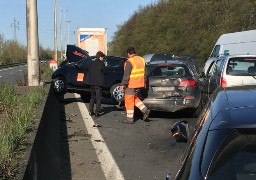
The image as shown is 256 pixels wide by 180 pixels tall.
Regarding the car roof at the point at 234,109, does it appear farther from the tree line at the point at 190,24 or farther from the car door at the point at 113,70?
the tree line at the point at 190,24

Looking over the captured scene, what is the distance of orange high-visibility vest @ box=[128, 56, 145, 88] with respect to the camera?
11602 millimetres

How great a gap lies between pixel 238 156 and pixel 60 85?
47.6 ft

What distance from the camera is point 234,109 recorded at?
2.73m

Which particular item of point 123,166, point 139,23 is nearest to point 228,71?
point 123,166

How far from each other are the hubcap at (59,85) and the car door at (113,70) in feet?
5.47

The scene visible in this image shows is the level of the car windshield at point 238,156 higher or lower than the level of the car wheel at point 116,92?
higher

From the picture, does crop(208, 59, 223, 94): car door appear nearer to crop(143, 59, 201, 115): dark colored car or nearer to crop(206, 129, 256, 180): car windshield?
crop(143, 59, 201, 115): dark colored car

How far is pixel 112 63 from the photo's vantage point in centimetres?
1683

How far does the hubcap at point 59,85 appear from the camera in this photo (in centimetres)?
1666

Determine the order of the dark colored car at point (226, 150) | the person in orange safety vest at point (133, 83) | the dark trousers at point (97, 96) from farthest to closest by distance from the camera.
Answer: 1. the dark trousers at point (97, 96)
2. the person in orange safety vest at point (133, 83)
3. the dark colored car at point (226, 150)

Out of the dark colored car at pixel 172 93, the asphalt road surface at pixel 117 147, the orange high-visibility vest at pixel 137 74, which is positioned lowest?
the asphalt road surface at pixel 117 147

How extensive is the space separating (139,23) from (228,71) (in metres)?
51.5

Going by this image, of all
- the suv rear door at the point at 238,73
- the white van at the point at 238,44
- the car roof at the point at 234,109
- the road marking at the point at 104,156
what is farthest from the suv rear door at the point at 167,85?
the car roof at the point at 234,109

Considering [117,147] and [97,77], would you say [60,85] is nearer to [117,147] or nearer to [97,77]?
[97,77]
